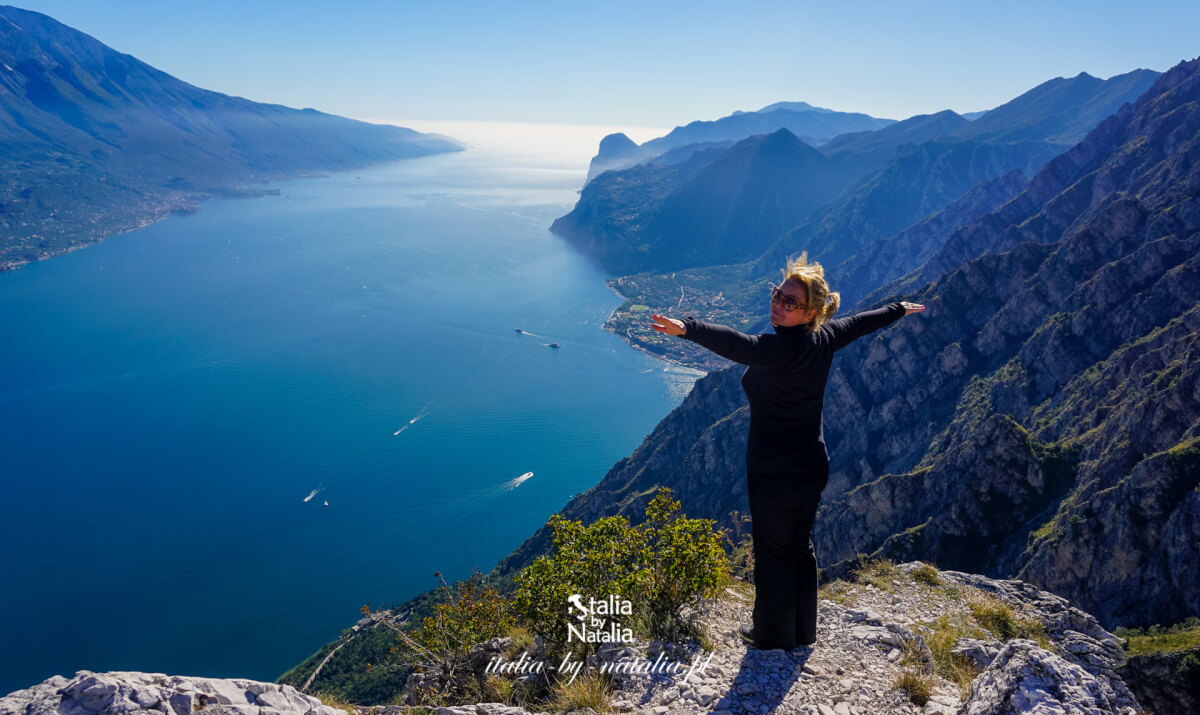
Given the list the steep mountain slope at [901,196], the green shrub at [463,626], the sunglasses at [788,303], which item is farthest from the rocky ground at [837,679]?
the steep mountain slope at [901,196]

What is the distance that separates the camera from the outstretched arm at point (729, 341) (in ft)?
14.6

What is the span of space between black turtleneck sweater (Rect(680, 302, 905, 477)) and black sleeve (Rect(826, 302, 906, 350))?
1 centimetres

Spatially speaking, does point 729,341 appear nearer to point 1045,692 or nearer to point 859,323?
point 859,323

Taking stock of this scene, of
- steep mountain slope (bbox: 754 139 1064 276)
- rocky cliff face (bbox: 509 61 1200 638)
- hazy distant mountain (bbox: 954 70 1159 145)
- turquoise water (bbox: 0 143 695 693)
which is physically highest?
hazy distant mountain (bbox: 954 70 1159 145)

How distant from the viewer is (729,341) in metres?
4.56

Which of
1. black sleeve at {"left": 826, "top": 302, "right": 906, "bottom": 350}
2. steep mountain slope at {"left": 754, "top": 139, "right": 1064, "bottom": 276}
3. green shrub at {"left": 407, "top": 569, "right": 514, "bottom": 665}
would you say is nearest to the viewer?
black sleeve at {"left": 826, "top": 302, "right": 906, "bottom": 350}

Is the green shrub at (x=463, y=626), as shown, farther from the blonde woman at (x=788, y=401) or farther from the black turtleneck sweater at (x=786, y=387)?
the black turtleneck sweater at (x=786, y=387)

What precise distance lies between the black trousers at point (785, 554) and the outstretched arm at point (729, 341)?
1004 millimetres

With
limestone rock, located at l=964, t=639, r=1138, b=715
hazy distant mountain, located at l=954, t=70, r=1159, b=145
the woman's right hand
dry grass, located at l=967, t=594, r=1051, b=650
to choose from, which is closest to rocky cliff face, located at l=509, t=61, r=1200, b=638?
dry grass, located at l=967, t=594, r=1051, b=650

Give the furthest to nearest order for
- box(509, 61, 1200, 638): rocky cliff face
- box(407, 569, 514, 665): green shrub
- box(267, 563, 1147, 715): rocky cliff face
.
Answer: box(509, 61, 1200, 638): rocky cliff face, box(407, 569, 514, 665): green shrub, box(267, 563, 1147, 715): rocky cliff face

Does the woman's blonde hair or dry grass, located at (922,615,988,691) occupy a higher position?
the woman's blonde hair

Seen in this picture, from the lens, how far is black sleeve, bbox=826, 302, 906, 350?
517 centimetres

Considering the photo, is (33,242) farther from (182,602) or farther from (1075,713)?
(1075,713)

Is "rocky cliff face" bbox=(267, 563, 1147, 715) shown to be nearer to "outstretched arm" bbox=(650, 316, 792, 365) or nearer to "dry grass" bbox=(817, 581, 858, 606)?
"dry grass" bbox=(817, 581, 858, 606)
